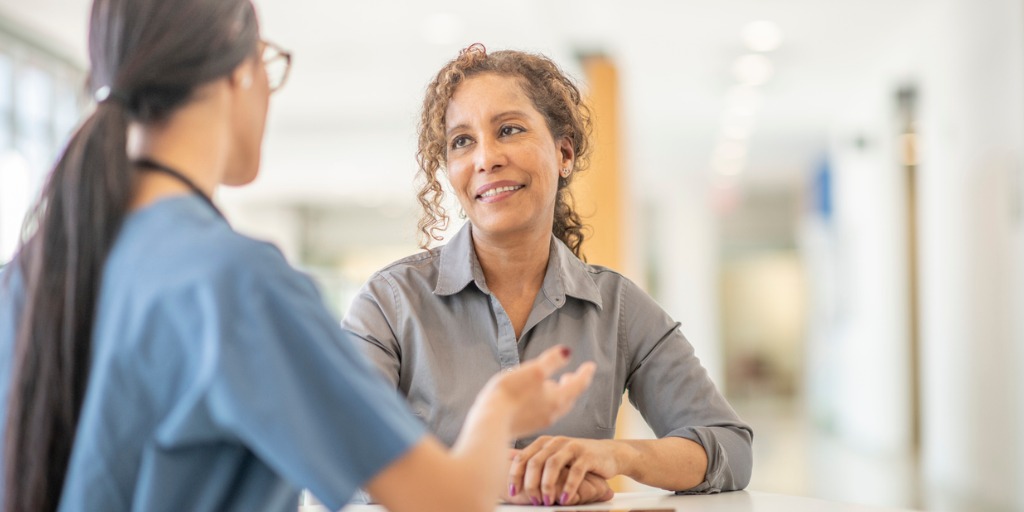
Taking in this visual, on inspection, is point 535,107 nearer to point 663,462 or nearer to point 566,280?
point 566,280

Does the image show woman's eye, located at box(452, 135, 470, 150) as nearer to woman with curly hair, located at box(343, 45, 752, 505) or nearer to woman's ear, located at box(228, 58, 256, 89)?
woman with curly hair, located at box(343, 45, 752, 505)

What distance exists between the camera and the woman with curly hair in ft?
6.42

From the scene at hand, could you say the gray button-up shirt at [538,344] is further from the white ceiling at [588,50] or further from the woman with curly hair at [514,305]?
the white ceiling at [588,50]

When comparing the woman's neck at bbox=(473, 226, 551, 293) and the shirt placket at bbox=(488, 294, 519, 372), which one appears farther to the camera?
the woman's neck at bbox=(473, 226, 551, 293)

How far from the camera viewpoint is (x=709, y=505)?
1.69 meters

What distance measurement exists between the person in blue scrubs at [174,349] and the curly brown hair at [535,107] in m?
1.02

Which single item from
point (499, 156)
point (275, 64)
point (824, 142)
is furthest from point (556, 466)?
point (824, 142)

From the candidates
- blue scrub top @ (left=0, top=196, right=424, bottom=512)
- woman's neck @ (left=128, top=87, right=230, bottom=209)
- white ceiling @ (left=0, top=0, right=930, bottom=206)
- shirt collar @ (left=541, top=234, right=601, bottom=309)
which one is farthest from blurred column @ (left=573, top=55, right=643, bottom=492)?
blue scrub top @ (left=0, top=196, right=424, bottom=512)

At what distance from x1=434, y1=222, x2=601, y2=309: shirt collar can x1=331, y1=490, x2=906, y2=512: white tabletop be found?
0.45m

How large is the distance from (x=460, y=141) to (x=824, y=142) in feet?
42.2

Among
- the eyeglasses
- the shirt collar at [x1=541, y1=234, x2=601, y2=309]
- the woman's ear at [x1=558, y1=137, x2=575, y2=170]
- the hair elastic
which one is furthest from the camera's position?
the woman's ear at [x1=558, y1=137, x2=575, y2=170]

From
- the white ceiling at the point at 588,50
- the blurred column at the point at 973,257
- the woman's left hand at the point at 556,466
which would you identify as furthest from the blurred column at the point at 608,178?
the woman's left hand at the point at 556,466

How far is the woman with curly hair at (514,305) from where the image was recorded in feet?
6.42

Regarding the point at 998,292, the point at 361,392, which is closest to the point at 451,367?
the point at 361,392
